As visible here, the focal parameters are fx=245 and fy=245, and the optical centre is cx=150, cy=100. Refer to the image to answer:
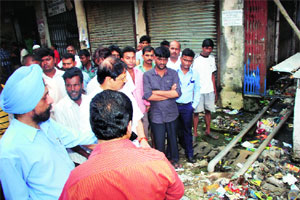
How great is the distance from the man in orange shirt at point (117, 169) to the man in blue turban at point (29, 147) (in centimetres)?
53

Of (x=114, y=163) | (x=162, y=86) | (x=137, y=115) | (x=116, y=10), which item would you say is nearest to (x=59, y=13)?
(x=116, y=10)

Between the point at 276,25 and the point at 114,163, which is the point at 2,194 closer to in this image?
the point at 114,163

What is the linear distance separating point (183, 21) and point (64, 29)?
20.6ft

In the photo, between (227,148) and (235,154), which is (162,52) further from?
(235,154)

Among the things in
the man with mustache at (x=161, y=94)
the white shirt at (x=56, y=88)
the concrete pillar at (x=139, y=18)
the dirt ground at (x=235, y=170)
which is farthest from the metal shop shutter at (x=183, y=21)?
the white shirt at (x=56, y=88)

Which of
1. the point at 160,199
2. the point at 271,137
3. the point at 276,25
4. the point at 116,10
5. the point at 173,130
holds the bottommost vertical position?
the point at 271,137

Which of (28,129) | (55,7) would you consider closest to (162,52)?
(28,129)

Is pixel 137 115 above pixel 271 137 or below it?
above

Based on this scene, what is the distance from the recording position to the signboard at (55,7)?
10323 mm

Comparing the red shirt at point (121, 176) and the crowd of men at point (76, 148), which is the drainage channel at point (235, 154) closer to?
the crowd of men at point (76, 148)

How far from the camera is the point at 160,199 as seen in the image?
4.23 ft

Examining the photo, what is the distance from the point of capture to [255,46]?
19.5 ft

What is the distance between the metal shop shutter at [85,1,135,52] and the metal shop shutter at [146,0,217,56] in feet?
3.20

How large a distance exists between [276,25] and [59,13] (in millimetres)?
8577
